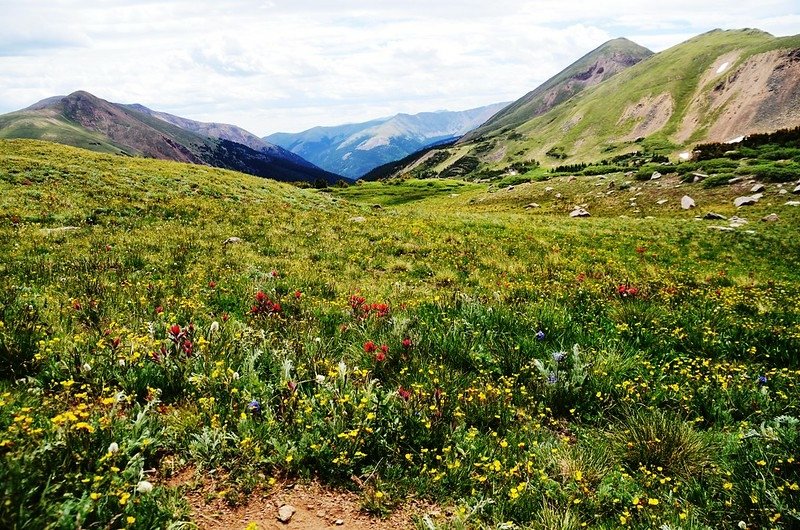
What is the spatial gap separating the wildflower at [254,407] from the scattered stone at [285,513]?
48.9 inches

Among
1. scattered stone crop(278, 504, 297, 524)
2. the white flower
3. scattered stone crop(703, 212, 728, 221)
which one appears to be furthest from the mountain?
the white flower

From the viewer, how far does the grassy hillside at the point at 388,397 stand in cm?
398

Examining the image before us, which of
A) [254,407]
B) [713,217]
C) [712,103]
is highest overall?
[712,103]

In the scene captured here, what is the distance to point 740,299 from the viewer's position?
36.9 feet

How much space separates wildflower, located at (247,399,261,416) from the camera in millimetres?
4893

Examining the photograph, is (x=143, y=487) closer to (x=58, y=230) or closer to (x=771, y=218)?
(x=58, y=230)

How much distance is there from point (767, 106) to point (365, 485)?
174805 mm

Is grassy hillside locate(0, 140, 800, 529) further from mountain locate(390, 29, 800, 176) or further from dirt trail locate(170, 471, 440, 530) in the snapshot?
mountain locate(390, 29, 800, 176)

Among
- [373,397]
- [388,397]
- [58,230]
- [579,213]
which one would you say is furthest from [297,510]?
[579,213]

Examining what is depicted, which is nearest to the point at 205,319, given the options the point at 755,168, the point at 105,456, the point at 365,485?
the point at 105,456

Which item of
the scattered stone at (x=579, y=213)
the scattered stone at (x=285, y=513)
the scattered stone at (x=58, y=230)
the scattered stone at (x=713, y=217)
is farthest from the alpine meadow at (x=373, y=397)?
the scattered stone at (x=579, y=213)

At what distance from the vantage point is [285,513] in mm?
3928

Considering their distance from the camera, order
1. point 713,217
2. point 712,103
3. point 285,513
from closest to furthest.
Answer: point 285,513 < point 713,217 < point 712,103

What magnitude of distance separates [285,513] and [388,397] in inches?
67.9
